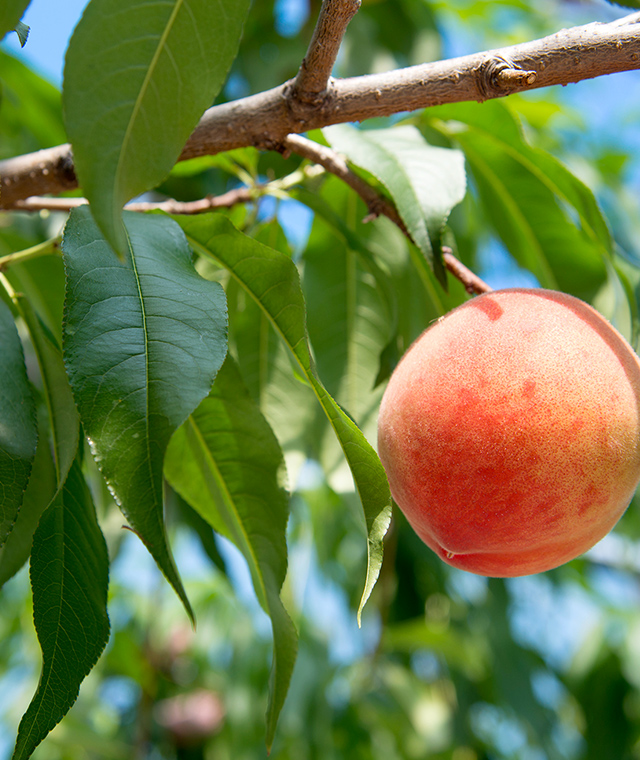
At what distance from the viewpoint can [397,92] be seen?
723 millimetres

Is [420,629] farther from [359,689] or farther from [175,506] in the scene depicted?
[175,506]

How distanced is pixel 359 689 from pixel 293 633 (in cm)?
219

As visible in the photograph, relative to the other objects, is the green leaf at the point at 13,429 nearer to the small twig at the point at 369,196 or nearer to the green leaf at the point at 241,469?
the green leaf at the point at 241,469

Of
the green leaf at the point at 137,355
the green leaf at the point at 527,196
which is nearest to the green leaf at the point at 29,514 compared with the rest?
the green leaf at the point at 137,355

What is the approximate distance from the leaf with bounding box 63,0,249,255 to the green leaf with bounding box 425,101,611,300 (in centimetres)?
57

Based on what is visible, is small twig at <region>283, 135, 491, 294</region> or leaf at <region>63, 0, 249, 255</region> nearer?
leaf at <region>63, 0, 249, 255</region>

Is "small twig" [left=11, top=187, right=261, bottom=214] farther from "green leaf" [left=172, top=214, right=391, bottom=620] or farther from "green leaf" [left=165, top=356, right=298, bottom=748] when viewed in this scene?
"green leaf" [left=165, top=356, right=298, bottom=748]

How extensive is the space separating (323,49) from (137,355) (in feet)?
1.11

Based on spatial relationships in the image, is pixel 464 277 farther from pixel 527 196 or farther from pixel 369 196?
pixel 527 196

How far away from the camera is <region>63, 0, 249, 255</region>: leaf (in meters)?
0.50

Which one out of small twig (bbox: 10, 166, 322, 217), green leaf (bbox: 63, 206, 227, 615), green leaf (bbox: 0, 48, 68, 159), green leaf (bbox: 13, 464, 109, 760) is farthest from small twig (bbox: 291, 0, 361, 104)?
green leaf (bbox: 0, 48, 68, 159)

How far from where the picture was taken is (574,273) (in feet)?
3.58

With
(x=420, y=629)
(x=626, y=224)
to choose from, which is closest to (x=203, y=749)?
(x=420, y=629)

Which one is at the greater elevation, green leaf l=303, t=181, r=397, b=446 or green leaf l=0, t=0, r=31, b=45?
green leaf l=0, t=0, r=31, b=45
